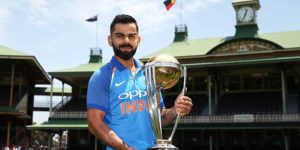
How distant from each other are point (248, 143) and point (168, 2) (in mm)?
11384

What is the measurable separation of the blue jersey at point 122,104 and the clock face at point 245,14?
3268cm

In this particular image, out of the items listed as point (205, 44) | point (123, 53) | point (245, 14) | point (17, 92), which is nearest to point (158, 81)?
point (123, 53)

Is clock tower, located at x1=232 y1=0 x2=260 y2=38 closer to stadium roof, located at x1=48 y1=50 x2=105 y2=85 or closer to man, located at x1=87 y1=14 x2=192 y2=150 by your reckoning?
stadium roof, located at x1=48 y1=50 x2=105 y2=85

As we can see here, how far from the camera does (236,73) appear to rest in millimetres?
33562

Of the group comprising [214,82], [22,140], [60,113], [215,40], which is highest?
[215,40]

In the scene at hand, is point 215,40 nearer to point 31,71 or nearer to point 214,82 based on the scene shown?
point 214,82

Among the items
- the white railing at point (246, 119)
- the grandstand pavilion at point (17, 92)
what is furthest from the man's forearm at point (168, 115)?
the grandstand pavilion at point (17, 92)

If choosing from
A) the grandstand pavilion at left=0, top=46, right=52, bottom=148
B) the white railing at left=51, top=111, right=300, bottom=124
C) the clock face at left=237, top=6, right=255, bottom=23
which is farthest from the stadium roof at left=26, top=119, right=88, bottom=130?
the clock face at left=237, top=6, right=255, bottom=23

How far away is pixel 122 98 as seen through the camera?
136 inches

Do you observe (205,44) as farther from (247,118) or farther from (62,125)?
(62,125)

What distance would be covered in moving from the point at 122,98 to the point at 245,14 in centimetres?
3320

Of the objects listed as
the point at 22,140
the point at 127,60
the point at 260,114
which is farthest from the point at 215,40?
the point at 127,60

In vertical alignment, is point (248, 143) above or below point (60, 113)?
below

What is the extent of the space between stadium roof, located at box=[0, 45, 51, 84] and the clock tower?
16401 millimetres
